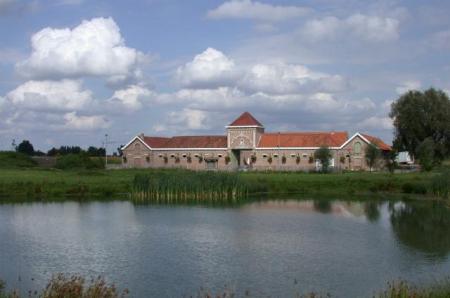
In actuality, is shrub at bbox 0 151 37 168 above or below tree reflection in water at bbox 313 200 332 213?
above

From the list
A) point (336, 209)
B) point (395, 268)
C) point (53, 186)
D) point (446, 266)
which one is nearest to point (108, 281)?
point (395, 268)

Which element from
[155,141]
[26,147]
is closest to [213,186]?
[155,141]

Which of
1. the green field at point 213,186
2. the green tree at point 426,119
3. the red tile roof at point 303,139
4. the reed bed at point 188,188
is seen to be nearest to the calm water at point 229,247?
the reed bed at point 188,188

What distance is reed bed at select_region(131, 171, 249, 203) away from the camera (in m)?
37.8

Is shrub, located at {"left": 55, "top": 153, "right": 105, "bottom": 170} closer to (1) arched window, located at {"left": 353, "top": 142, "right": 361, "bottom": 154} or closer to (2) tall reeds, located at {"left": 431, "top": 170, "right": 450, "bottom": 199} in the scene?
(1) arched window, located at {"left": 353, "top": 142, "right": 361, "bottom": 154}

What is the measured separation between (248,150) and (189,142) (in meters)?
7.29

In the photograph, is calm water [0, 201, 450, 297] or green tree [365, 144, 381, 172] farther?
green tree [365, 144, 381, 172]

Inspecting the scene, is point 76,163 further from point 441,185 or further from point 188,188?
point 441,185

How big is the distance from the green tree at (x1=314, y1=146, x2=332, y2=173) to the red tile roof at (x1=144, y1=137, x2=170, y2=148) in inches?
789

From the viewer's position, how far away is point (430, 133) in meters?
60.7

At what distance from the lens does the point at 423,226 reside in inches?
1029

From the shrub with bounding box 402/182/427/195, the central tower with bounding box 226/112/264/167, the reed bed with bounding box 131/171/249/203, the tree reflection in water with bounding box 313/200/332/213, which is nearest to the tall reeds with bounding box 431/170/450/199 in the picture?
the shrub with bounding box 402/182/427/195

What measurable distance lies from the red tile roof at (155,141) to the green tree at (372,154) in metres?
24.1

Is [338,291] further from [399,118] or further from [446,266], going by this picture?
[399,118]
